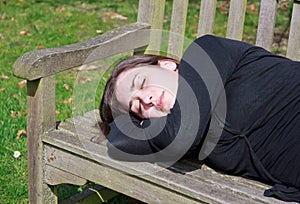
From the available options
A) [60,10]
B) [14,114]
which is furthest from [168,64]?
[60,10]

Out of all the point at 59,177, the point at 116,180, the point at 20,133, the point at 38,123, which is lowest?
the point at 20,133

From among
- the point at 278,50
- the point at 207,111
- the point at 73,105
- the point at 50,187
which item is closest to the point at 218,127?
the point at 207,111

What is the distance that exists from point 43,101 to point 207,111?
749mm

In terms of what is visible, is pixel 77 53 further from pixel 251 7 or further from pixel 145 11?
pixel 251 7

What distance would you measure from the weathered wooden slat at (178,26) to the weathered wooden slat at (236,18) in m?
0.26

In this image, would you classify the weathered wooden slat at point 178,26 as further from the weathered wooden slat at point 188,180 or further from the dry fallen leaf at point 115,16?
the dry fallen leaf at point 115,16

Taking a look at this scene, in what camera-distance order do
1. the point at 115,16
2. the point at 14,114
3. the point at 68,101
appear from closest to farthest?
the point at 14,114 < the point at 68,101 < the point at 115,16

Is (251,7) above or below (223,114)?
below

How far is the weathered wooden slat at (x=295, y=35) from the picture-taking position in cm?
276

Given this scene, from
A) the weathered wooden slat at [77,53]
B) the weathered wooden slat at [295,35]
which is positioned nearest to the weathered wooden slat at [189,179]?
the weathered wooden slat at [77,53]

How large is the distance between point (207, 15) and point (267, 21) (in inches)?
12.7

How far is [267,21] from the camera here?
2.83m

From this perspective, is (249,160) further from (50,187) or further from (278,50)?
(278,50)

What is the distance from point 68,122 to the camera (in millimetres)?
2824
